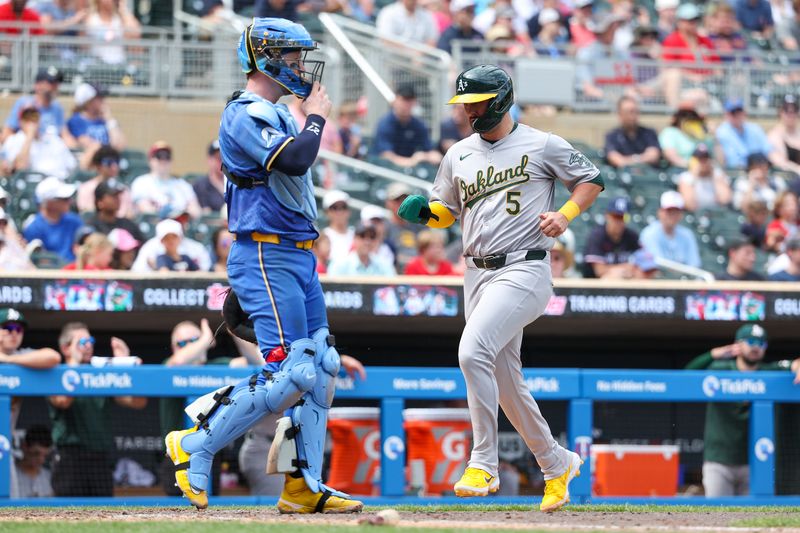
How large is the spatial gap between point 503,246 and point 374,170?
6038mm

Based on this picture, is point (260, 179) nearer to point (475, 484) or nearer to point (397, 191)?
point (475, 484)

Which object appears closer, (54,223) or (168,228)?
(168,228)

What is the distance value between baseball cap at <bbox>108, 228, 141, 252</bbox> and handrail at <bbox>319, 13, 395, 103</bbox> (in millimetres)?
3977

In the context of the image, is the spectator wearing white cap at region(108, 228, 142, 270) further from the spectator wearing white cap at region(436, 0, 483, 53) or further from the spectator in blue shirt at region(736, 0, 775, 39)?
the spectator in blue shirt at region(736, 0, 775, 39)

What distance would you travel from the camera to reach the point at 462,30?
Answer: 14273 millimetres

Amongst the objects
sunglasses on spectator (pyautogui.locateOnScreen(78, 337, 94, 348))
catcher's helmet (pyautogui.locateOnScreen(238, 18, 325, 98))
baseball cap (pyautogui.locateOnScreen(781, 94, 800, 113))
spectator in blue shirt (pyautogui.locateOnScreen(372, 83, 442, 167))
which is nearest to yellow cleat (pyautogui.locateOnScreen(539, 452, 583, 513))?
catcher's helmet (pyautogui.locateOnScreen(238, 18, 325, 98))

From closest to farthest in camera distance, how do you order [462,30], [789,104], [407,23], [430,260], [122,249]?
[122,249] < [430,260] < [789,104] < [462,30] < [407,23]

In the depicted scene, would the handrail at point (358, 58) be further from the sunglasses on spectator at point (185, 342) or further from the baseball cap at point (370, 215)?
the sunglasses on spectator at point (185, 342)

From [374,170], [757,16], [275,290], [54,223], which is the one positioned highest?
[757,16]

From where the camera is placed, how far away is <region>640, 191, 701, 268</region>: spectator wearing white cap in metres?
11.2

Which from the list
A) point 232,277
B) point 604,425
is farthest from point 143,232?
point 232,277

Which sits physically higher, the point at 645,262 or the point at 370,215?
the point at 370,215

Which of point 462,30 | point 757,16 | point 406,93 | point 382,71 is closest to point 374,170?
point 406,93

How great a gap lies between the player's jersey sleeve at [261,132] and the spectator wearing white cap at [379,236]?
4.25 metres
